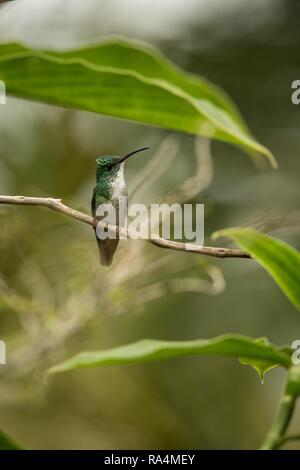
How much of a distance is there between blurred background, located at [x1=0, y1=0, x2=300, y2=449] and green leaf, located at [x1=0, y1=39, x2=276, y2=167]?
1292 mm

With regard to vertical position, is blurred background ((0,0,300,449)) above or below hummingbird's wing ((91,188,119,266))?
above

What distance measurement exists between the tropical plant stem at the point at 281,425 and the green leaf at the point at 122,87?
0.22 m

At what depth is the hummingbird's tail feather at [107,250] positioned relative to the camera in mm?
1647

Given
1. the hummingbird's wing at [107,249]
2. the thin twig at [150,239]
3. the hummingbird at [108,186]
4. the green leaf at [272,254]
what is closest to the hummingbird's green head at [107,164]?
the hummingbird at [108,186]

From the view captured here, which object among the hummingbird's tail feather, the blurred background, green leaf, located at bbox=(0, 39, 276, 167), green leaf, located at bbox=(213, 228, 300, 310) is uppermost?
the blurred background

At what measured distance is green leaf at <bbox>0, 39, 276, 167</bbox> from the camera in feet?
2.14

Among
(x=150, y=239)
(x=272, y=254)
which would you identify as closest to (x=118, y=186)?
(x=150, y=239)

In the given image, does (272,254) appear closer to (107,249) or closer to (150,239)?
(150,239)

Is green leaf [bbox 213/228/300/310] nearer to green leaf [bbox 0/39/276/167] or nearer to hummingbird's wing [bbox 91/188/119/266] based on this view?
green leaf [bbox 0/39/276/167]

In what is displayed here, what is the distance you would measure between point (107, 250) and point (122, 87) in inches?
41.1

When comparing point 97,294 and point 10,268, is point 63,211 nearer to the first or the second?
point 97,294

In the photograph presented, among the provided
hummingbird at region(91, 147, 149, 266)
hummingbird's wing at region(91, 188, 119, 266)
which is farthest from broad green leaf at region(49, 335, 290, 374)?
hummingbird at region(91, 147, 149, 266)

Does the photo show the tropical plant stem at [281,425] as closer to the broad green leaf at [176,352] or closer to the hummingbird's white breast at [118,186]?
the broad green leaf at [176,352]

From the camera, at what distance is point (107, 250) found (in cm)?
168
